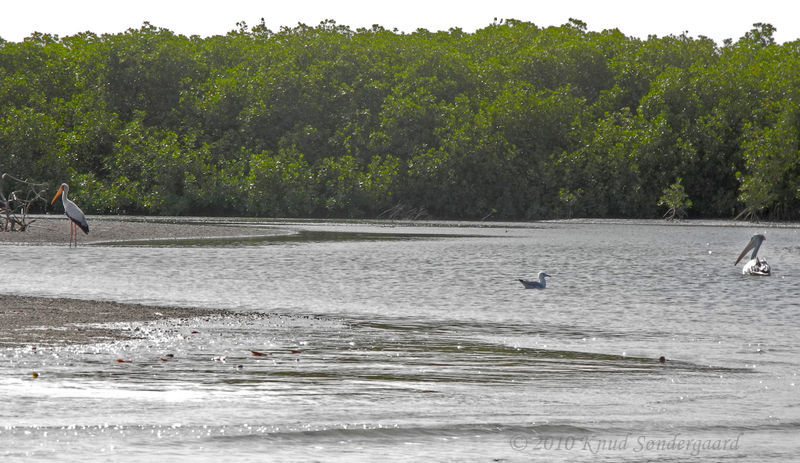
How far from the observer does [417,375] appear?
34.3 ft

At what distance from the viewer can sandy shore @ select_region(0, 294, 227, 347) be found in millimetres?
12499

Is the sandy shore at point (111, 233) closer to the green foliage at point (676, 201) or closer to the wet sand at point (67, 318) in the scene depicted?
the wet sand at point (67, 318)

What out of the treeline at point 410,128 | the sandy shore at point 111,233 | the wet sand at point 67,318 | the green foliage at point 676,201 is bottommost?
the sandy shore at point 111,233

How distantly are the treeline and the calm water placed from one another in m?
51.7

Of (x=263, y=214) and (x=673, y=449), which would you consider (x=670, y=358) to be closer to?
(x=673, y=449)

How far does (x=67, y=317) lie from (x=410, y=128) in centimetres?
6997

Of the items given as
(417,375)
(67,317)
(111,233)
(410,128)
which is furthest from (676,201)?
(417,375)

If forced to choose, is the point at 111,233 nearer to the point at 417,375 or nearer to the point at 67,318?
the point at 67,318

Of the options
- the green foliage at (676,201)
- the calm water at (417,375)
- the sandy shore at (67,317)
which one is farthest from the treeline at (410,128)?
the sandy shore at (67,317)

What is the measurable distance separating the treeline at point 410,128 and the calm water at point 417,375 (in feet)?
170

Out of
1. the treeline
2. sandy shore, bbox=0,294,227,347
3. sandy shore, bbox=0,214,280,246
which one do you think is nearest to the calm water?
sandy shore, bbox=0,294,227,347

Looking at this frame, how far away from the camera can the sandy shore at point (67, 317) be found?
12.5 metres

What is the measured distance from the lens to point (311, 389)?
9578 millimetres

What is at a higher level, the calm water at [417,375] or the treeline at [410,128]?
the treeline at [410,128]
